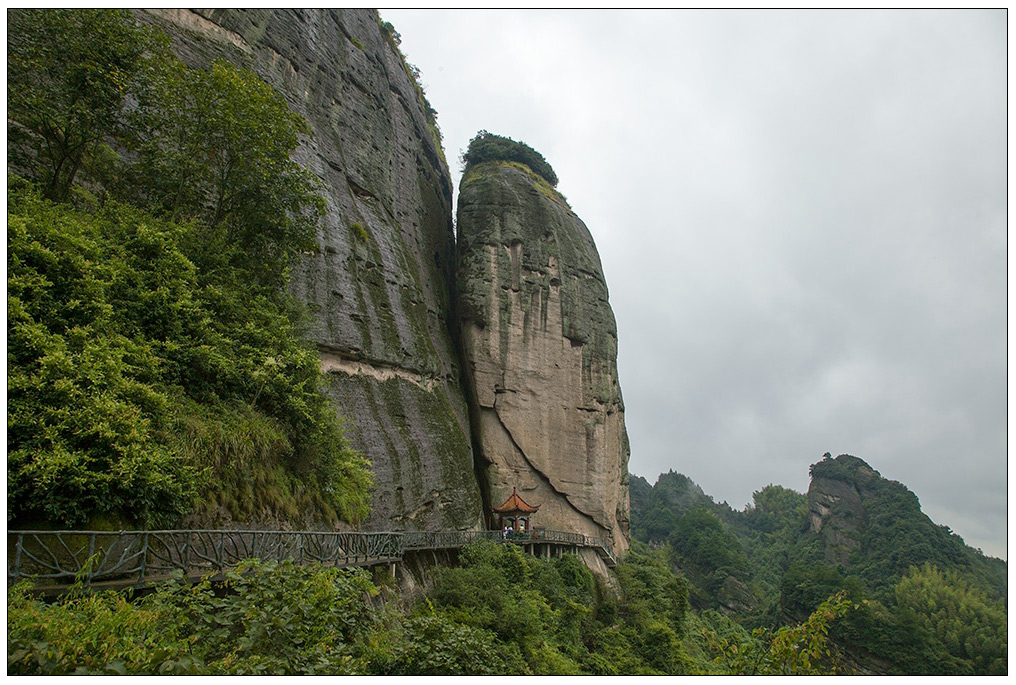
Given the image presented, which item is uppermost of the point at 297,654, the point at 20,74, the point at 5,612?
the point at 20,74

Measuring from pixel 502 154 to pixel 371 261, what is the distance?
18.3m

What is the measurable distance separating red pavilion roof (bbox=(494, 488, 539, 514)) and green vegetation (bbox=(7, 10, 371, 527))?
34.6 ft

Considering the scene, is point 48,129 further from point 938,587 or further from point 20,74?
point 938,587

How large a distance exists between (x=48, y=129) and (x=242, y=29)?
1006 cm

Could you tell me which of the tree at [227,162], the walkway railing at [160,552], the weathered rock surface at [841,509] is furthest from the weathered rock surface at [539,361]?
the weathered rock surface at [841,509]

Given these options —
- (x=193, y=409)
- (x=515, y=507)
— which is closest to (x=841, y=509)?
(x=515, y=507)

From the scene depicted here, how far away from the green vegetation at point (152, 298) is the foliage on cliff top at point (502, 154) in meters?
21.2

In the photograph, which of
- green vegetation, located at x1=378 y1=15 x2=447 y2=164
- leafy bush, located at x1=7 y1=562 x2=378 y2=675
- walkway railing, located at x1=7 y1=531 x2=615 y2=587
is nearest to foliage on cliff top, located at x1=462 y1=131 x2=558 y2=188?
green vegetation, located at x1=378 y1=15 x2=447 y2=164

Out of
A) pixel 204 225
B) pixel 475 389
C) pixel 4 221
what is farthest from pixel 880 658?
pixel 4 221

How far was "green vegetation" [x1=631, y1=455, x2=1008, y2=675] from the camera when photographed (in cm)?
4275

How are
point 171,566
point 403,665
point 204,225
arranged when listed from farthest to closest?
point 204,225, point 171,566, point 403,665

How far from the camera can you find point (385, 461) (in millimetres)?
17562

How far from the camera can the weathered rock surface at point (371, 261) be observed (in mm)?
17781

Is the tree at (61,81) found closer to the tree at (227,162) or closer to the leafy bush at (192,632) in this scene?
the tree at (227,162)
